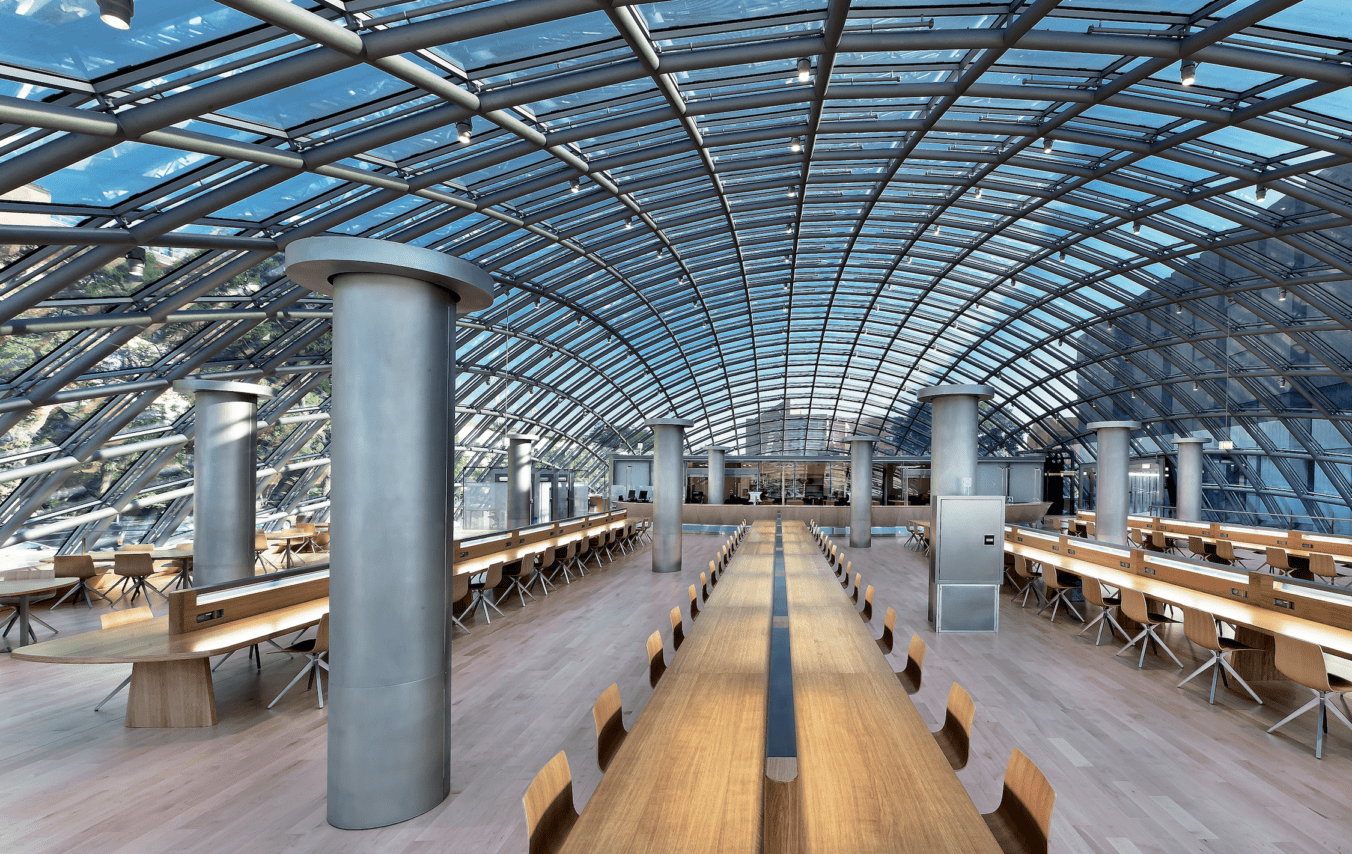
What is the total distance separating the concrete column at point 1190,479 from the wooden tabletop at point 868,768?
1836cm

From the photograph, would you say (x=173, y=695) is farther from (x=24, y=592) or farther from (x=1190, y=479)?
(x=1190, y=479)


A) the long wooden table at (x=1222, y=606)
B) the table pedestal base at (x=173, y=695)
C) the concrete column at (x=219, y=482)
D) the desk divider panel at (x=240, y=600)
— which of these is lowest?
the table pedestal base at (x=173, y=695)

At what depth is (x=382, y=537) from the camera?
3.61 m

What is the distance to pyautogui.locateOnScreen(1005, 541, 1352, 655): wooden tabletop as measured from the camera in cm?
504

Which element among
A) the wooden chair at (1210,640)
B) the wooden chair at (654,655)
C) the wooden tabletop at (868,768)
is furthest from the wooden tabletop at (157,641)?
the wooden chair at (1210,640)

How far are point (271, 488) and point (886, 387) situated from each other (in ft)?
90.0

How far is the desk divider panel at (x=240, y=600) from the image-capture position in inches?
203

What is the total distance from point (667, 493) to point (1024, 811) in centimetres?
1093

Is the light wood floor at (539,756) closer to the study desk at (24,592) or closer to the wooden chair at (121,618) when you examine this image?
the wooden chair at (121,618)

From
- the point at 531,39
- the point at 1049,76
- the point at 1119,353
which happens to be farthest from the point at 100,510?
the point at 1119,353

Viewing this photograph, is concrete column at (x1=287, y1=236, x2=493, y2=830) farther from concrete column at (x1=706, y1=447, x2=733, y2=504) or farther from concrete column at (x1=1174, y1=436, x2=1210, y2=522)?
concrete column at (x1=706, y1=447, x2=733, y2=504)

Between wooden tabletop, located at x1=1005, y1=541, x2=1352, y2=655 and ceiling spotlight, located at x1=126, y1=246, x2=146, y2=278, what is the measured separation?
12.2 metres

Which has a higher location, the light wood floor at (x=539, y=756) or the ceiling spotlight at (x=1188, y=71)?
the ceiling spotlight at (x=1188, y=71)

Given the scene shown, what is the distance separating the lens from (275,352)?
43.1ft
